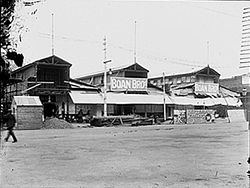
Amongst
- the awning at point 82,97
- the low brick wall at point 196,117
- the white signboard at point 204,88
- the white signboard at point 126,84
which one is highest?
the white signboard at point 126,84

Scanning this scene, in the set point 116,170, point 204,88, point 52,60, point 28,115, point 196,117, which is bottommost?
point 116,170

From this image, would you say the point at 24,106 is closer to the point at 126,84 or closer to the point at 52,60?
the point at 52,60

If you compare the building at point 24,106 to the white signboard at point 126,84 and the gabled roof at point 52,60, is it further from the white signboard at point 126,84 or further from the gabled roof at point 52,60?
the white signboard at point 126,84

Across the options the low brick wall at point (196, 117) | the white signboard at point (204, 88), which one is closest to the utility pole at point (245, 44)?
the white signboard at point (204, 88)

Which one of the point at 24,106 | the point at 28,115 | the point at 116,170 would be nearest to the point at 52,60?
the point at 24,106

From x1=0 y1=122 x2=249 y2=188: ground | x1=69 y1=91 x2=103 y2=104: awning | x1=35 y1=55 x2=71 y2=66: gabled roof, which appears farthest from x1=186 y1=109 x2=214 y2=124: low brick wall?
x1=35 y1=55 x2=71 y2=66: gabled roof

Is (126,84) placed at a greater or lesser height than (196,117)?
greater

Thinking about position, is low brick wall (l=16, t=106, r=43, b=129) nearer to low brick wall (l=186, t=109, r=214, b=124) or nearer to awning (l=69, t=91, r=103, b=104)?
awning (l=69, t=91, r=103, b=104)

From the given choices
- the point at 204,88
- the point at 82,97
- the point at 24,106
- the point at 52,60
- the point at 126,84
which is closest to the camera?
the point at 52,60

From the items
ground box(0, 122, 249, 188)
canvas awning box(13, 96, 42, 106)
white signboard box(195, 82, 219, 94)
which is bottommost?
ground box(0, 122, 249, 188)

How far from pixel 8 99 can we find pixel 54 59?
52cm

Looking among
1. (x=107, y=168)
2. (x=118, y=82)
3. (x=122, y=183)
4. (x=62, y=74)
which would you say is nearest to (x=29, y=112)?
(x=62, y=74)

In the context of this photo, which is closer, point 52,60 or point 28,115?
point 52,60

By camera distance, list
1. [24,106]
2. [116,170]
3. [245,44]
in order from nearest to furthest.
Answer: [245,44], [24,106], [116,170]
